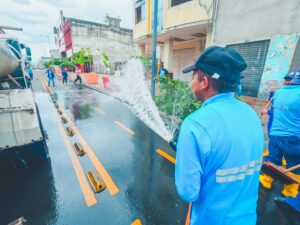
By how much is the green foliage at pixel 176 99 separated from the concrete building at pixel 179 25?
5258mm

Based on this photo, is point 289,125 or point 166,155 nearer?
point 289,125

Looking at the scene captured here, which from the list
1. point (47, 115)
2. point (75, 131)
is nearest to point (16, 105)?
point (75, 131)

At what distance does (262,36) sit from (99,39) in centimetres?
3612

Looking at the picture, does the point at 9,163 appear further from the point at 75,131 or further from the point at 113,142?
the point at 113,142

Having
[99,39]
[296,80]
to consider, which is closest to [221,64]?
[296,80]

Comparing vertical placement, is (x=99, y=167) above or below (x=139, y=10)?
below

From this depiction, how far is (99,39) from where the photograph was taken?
36.8 meters

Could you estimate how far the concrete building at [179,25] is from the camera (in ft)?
32.6

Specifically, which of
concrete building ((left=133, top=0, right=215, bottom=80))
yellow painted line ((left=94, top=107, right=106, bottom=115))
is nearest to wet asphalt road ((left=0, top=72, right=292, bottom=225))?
yellow painted line ((left=94, top=107, right=106, bottom=115))

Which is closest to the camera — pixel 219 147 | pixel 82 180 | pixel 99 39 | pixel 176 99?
pixel 219 147

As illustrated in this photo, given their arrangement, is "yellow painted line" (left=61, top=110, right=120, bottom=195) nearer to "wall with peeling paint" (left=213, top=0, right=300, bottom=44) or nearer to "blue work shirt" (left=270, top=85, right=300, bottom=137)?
"blue work shirt" (left=270, top=85, right=300, bottom=137)

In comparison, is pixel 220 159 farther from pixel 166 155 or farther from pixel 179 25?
pixel 179 25

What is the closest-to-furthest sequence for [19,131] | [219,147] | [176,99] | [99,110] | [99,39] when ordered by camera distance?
[219,147]
[19,131]
[176,99]
[99,110]
[99,39]

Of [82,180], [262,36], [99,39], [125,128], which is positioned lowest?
[82,180]
